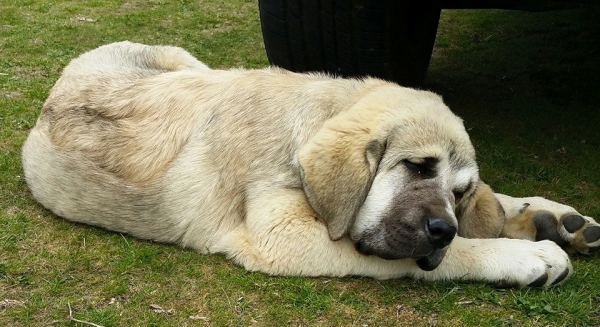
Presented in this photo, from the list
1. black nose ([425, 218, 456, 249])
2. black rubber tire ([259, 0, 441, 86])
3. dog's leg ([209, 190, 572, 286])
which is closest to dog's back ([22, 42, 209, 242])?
dog's leg ([209, 190, 572, 286])

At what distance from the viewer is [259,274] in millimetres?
4266

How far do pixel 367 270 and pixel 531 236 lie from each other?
1198mm

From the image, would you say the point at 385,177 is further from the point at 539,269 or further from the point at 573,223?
the point at 573,223

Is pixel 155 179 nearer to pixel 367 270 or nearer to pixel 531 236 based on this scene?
pixel 367 270

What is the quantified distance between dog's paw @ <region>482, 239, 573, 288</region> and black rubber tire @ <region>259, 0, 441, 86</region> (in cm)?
210

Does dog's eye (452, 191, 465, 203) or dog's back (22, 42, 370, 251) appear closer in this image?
dog's eye (452, 191, 465, 203)

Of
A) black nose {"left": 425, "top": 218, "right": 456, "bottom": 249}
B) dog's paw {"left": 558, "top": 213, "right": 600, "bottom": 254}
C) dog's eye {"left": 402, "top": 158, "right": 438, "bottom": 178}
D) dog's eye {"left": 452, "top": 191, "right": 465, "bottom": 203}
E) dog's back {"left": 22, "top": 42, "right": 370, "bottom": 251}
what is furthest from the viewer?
dog's back {"left": 22, "top": 42, "right": 370, "bottom": 251}

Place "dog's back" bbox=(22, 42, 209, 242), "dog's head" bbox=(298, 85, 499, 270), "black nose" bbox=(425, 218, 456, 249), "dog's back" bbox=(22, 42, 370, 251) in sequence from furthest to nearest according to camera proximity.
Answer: "dog's back" bbox=(22, 42, 209, 242) → "dog's back" bbox=(22, 42, 370, 251) → "dog's head" bbox=(298, 85, 499, 270) → "black nose" bbox=(425, 218, 456, 249)

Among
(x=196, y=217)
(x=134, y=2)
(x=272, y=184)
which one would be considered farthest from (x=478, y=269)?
(x=134, y=2)

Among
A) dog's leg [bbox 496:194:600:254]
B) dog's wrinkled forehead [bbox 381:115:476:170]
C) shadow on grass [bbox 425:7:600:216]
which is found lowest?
shadow on grass [bbox 425:7:600:216]

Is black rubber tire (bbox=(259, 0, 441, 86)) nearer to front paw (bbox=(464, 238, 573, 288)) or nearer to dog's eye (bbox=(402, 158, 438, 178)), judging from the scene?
dog's eye (bbox=(402, 158, 438, 178))

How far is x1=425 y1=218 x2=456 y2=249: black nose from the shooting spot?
12.6 feet

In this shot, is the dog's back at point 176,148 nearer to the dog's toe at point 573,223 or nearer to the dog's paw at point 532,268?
the dog's paw at point 532,268

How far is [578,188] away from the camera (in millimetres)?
5531
